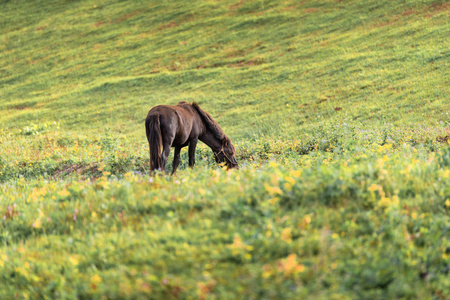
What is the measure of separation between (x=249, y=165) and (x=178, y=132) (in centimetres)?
224

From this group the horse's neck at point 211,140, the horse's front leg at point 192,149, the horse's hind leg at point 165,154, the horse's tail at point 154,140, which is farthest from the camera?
the horse's neck at point 211,140

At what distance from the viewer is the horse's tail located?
35.0 ft

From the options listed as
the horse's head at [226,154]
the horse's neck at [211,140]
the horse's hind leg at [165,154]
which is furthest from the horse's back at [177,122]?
the horse's head at [226,154]

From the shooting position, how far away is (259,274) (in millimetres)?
3883

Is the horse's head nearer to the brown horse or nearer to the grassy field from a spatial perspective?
the brown horse

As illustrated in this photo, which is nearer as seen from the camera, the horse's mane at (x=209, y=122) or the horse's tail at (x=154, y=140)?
the horse's tail at (x=154, y=140)

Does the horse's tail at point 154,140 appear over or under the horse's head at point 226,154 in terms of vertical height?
over

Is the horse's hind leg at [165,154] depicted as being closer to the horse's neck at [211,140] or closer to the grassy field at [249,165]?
the grassy field at [249,165]

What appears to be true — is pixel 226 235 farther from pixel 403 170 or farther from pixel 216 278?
pixel 403 170

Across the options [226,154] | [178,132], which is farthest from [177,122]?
[226,154]

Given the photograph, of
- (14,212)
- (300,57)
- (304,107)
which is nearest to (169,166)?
(14,212)

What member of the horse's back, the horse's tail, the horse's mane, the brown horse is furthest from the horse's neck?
the horse's tail

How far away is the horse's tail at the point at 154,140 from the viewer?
1066cm

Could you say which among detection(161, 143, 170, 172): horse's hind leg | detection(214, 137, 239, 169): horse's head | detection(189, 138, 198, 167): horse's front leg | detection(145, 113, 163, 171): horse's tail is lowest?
detection(214, 137, 239, 169): horse's head
